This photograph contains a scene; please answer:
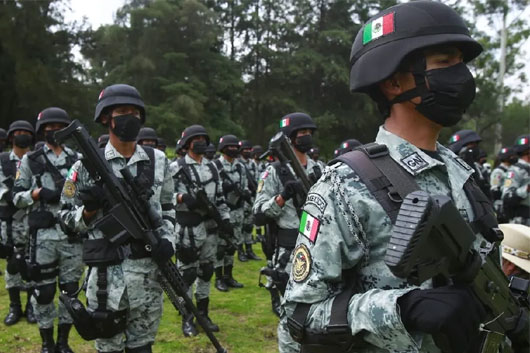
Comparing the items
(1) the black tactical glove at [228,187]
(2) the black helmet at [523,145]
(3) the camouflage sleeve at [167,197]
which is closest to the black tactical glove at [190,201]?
(3) the camouflage sleeve at [167,197]

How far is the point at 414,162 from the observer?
1.78m

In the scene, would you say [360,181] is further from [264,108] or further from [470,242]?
[264,108]

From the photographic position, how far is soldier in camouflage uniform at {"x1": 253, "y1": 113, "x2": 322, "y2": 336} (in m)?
5.20

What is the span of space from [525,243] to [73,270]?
15.4 feet

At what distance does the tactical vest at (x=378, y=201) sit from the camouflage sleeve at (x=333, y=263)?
25 millimetres

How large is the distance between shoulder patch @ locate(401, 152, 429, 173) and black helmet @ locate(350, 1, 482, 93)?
0.32 m

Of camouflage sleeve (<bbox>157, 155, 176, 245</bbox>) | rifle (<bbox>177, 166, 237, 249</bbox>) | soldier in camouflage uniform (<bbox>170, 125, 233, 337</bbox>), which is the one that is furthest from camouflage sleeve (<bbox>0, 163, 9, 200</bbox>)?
camouflage sleeve (<bbox>157, 155, 176, 245</bbox>)

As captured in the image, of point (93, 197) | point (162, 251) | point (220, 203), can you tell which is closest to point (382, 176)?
point (162, 251)

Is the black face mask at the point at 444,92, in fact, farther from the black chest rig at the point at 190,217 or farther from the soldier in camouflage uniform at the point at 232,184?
the soldier in camouflage uniform at the point at 232,184

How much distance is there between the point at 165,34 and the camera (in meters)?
32.5

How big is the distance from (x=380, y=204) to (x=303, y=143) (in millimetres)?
3887

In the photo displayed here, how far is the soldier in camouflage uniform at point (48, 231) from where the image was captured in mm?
5215

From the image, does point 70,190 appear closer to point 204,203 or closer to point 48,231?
point 48,231

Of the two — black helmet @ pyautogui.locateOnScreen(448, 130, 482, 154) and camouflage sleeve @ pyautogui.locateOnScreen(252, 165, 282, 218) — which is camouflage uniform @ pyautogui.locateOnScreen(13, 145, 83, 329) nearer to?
camouflage sleeve @ pyautogui.locateOnScreen(252, 165, 282, 218)
